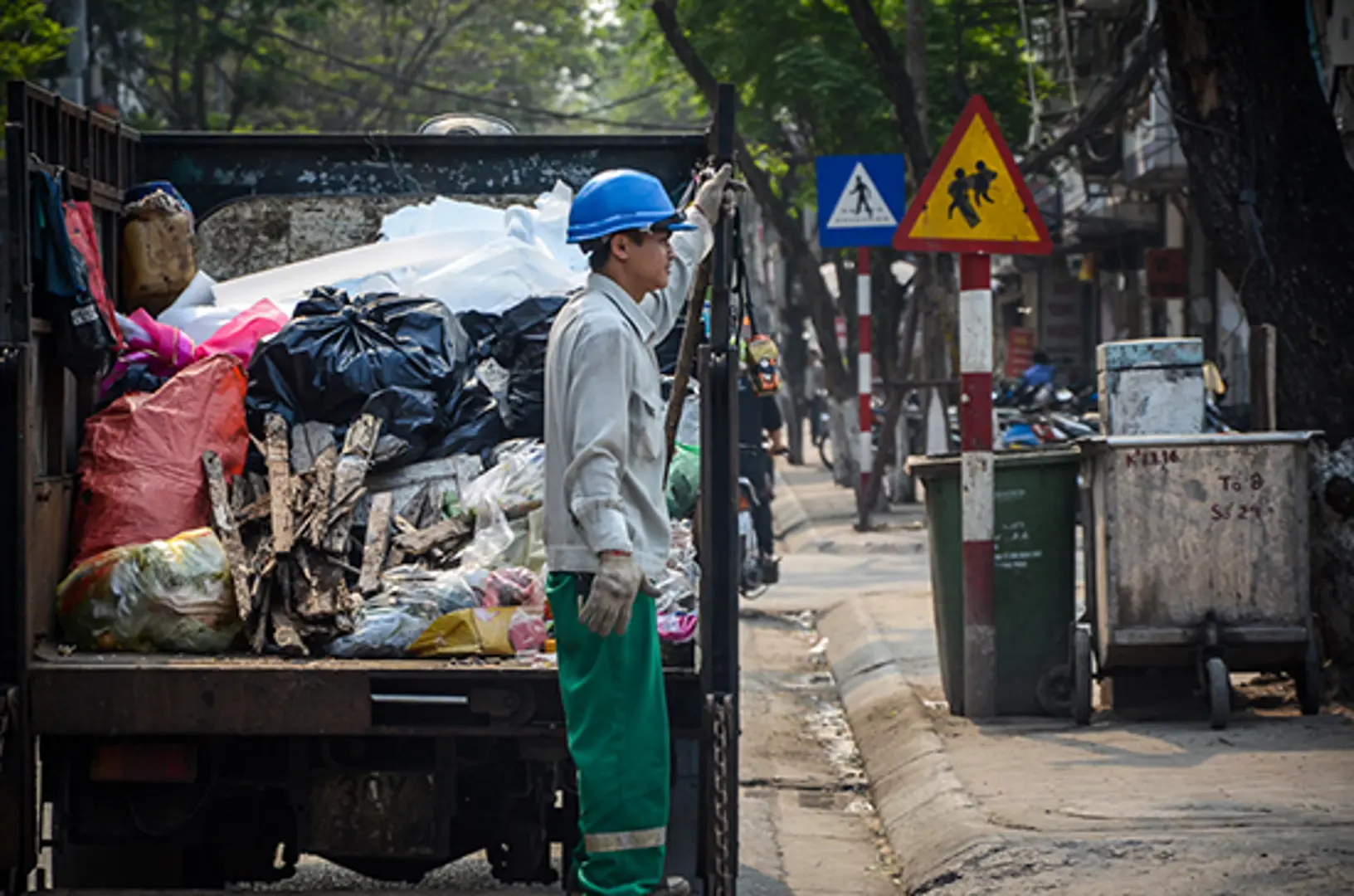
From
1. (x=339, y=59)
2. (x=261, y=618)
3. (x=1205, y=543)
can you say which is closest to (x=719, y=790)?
(x=261, y=618)

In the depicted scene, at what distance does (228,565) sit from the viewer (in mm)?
5332

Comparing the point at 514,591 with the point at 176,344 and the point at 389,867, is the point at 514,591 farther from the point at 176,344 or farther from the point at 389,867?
the point at 176,344

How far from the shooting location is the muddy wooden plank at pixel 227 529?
5.22 m

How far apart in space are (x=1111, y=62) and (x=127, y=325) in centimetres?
1951

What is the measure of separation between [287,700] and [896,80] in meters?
13.7

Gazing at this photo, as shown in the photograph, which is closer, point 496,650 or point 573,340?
point 573,340

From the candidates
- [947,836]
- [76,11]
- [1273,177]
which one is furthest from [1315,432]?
[76,11]

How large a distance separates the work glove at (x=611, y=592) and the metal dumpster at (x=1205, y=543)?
12.8 feet

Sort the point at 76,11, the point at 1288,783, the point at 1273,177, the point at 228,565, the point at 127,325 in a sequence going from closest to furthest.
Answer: the point at 228,565, the point at 127,325, the point at 1288,783, the point at 1273,177, the point at 76,11

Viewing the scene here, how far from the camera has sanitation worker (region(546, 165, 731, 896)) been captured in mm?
4371

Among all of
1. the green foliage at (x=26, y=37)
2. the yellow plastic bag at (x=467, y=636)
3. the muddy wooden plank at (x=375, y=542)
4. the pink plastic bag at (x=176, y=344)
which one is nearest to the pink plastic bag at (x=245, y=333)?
the pink plastic bag at (x=176, y=344)

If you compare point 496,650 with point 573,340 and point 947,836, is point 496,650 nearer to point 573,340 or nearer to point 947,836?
point 573,340

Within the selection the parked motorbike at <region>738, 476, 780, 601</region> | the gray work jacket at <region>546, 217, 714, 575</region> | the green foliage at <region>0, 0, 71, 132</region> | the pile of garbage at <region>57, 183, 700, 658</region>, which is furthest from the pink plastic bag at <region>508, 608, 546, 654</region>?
the green foliage at <region>0, 0, 71, 132</region>

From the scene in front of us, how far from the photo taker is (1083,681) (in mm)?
7906
